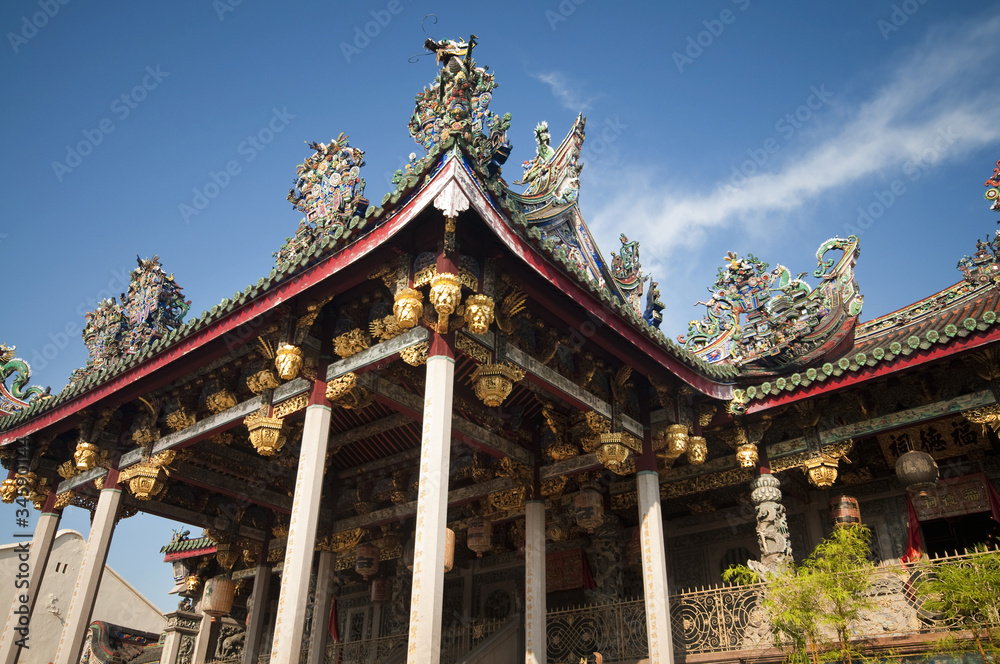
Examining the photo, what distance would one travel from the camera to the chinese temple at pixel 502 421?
8602 millimetres

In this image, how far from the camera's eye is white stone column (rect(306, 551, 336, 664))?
12531 millimetres

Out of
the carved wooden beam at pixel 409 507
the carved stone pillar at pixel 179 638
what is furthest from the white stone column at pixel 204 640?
the carved wooden beam at pixel 409 507

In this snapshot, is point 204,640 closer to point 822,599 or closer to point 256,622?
point 256,622

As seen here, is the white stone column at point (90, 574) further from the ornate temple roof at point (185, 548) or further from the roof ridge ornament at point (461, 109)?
the roof ridge ornament at point (461, 109)

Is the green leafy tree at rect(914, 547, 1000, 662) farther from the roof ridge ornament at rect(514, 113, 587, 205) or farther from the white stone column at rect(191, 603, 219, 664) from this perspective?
the white stone column at rect(191, 603, 219, 664)

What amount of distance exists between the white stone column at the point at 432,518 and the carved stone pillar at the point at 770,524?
5.15 m

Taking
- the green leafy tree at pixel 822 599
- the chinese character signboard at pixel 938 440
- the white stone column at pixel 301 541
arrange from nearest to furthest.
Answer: the green leafy tree at pixel 822 599, the white stone column at pixel 301 541, the chinese character signboard at pixel 938 440

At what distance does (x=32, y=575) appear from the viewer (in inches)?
489

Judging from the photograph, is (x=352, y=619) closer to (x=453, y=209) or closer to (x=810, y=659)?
(x=810, y=659)

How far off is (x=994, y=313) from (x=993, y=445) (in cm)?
329

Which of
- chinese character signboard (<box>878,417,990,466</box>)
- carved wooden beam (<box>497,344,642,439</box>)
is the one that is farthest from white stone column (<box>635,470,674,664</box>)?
chinese character signboard (<box>878,417,990,466</box>)

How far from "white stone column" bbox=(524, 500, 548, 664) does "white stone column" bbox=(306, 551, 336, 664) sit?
381 cm

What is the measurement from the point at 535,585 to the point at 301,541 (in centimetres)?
403

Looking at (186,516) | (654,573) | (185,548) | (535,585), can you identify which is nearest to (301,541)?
(535,585)
